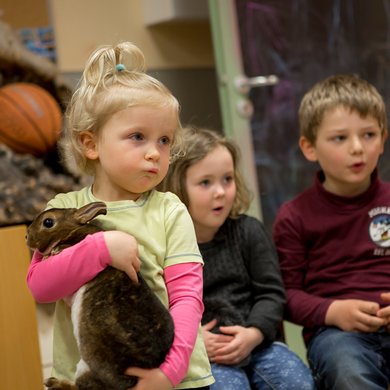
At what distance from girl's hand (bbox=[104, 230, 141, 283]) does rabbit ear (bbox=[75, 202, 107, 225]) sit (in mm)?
42

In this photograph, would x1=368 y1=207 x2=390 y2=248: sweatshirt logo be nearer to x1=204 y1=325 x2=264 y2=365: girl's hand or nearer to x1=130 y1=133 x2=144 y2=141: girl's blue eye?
x1=204 y1=325 x2=264 y2=365: girl's hand

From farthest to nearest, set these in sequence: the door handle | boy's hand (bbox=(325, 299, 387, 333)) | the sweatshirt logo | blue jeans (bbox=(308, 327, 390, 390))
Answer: the door handle < the sweatshirt logo < boy's hand (bbox=(325, 299, 387, 333)) < blue jeans (bbox=(308, 327, 390, 390))

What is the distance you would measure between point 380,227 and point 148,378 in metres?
0.93

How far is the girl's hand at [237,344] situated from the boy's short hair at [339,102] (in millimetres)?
623

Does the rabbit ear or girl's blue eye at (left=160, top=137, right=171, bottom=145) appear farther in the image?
girl's blue eye at (left=160, top=137, right=171, bottom=145)

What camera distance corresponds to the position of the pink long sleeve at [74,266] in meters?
1.24

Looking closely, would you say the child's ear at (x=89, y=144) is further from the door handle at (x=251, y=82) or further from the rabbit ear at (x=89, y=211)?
the door handle at (x=251, y=82)

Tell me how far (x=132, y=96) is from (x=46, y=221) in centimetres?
30

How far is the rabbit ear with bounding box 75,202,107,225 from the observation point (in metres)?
1.27

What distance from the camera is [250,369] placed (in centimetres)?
178

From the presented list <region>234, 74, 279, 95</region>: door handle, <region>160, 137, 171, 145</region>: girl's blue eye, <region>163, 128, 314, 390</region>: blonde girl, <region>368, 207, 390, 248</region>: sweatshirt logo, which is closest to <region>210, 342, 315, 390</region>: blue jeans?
<region>163, 128, 314, 390</region>: blonde girl

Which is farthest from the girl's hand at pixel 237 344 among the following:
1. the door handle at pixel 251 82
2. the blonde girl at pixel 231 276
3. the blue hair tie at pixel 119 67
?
the door handle at pixel 251 82

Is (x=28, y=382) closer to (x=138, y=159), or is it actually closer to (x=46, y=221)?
(x=46, y=221)

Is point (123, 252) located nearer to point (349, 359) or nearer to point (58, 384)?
point (58, 384)
